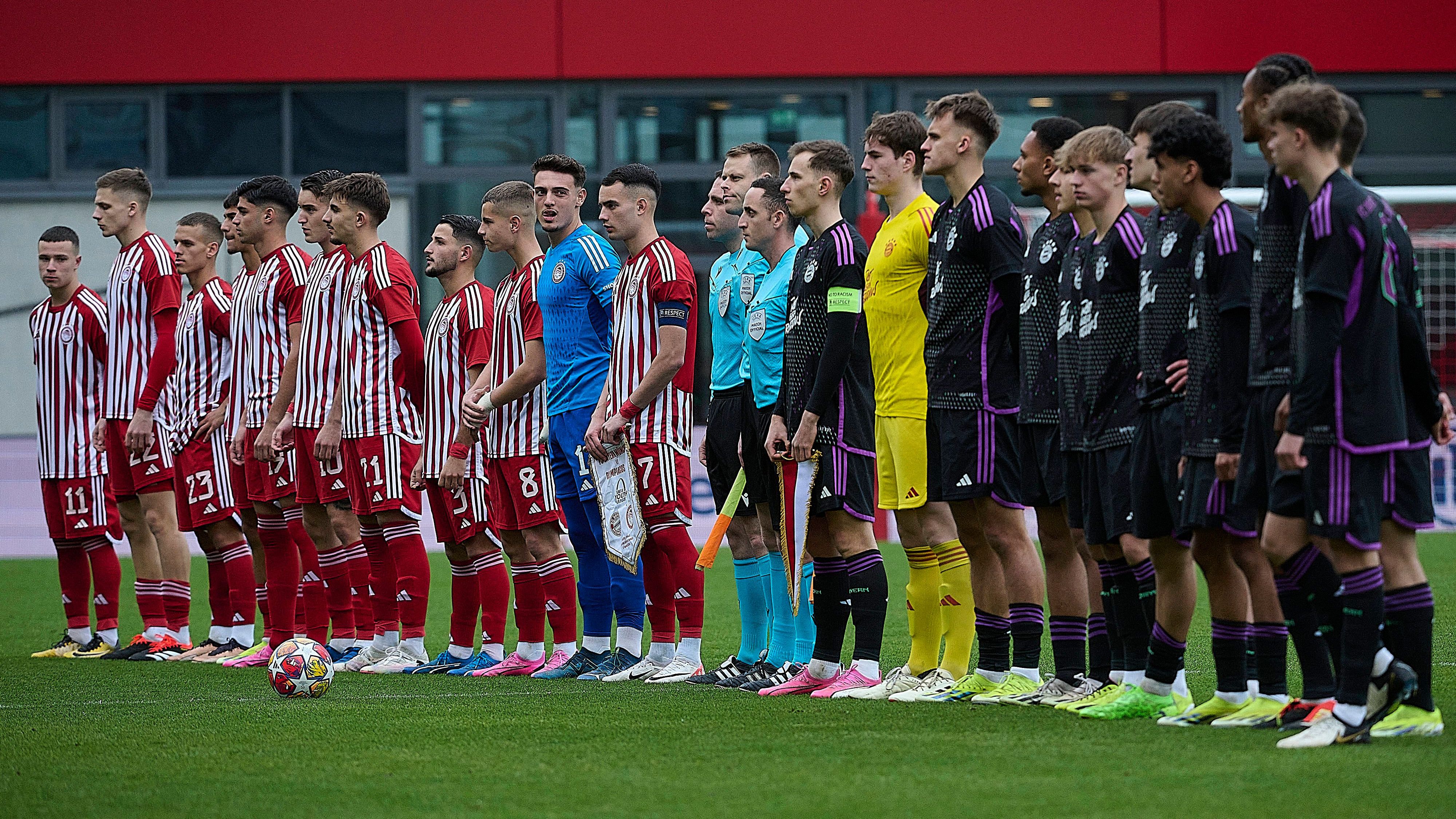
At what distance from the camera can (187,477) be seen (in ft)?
→ 29.1

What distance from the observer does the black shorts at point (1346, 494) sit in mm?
4488

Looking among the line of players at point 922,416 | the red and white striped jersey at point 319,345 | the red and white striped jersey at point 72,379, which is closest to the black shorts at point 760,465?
the line of players at point 922,416

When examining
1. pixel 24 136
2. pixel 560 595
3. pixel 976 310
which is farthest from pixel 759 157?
pixel 24 136

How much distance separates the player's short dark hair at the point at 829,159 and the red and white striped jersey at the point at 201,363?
3686mm

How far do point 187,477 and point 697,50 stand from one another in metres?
10.8

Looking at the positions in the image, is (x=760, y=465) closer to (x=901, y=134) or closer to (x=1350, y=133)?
(x=901, y=134)

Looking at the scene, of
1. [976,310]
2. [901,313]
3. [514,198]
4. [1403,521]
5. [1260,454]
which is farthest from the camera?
[514,198]

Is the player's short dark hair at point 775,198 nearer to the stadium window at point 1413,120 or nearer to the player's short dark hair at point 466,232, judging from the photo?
the player's short dark hair at point 466,232

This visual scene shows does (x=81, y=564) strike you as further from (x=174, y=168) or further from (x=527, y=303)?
(x=174, y=168)

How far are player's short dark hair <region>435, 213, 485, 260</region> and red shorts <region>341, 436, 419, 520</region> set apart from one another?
103 centimetres

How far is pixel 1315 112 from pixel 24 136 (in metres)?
17.1

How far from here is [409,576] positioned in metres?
8.05

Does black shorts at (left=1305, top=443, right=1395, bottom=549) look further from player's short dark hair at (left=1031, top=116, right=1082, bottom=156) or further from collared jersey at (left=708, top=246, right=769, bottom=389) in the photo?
collared jersey at (left=708, top=246, right=769, bottom=389)

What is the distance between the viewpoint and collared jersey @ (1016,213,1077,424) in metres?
5.85
